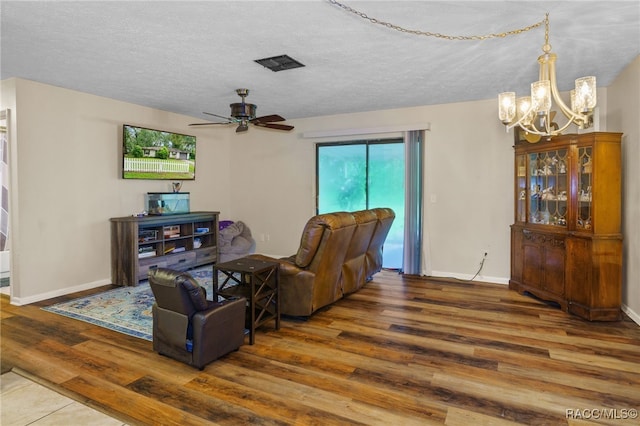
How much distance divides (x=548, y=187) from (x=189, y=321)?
4.13 meters

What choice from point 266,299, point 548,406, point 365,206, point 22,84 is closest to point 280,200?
point 365,206

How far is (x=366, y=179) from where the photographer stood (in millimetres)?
6309

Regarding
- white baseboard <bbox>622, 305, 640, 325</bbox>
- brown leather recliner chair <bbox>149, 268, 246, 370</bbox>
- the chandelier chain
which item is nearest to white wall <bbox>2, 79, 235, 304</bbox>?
brown leather recliner chair <bbox>149, 268, 246, 370</bbox>

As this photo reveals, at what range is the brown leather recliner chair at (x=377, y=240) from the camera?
477 centimetres

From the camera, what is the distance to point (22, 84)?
4.20 metres

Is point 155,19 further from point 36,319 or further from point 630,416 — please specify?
point 630,416

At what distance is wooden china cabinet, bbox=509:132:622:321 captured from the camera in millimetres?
3730

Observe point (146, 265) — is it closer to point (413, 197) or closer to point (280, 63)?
point (280, 63)

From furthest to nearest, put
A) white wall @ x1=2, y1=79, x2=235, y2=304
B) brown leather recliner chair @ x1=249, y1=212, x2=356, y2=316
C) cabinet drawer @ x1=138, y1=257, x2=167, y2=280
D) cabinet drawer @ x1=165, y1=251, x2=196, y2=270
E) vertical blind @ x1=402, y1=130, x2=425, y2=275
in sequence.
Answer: vertical blind @ x1=402, y1=130, x2=425, y2=275 → cabinet drawer @ x1=165, y1=251, x2=196, y2=270 → cabinet drawer @ x1=138, y1=257, x2=167, y2=280 → white wall @ x1=2, y1=79, x2=235, y2=304 → brown leather recliner chair @ x1=249, y1=212, x2=356, y2=316

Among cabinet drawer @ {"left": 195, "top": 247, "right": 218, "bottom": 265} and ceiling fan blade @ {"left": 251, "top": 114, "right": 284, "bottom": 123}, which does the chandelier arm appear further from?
cabinet drawer @ {"left": 195, "top": 247, "right": 218, "bottom": 265}

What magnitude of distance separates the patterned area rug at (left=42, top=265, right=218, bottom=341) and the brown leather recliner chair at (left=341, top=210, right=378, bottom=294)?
5.50ft

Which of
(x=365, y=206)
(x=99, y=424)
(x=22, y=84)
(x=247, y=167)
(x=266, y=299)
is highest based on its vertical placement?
(x=22, y=84)

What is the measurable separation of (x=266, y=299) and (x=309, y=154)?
360cm

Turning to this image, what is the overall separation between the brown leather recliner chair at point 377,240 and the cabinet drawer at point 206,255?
275cm
